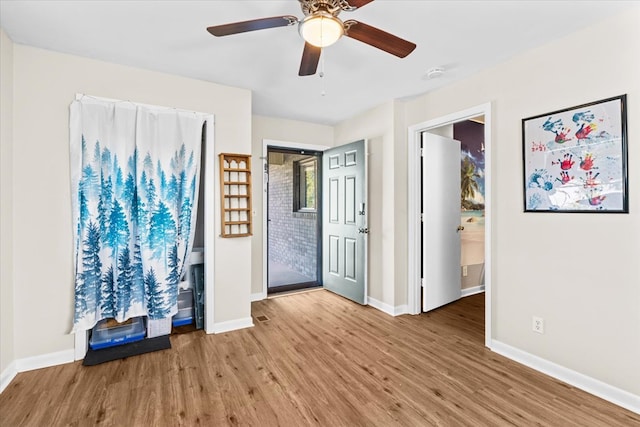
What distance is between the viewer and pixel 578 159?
2.13 metres

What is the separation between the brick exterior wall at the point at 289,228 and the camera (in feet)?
16.4

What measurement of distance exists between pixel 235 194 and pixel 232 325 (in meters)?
1.35

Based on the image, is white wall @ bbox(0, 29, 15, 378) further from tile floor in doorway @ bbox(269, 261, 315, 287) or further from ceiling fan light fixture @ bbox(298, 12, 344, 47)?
tile floor in doorway @ bbox(269, 261, 315, 287)

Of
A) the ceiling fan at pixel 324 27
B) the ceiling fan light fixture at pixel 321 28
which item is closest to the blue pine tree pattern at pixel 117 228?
the ceiling fan at pixel 324 27

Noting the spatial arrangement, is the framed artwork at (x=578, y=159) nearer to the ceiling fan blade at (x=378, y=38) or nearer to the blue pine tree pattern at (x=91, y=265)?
the ceiling fan blade at (x=378, y=38)

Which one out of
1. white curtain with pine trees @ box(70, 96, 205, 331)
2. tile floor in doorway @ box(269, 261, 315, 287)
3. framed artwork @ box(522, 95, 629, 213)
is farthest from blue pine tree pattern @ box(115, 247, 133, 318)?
framed artwork @ box(522, 95, 629, 213)

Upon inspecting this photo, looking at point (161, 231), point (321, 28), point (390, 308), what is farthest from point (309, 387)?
point (321, 28)

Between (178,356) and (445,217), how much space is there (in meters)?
3.20

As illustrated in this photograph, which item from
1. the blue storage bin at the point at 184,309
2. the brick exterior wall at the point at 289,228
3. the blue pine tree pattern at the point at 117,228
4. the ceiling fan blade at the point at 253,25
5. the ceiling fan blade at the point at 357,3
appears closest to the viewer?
the ceiling fan blade at the point at 357,3

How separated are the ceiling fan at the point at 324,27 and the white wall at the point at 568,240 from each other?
137cm

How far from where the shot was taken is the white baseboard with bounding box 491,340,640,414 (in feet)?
6.23

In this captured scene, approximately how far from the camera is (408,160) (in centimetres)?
352

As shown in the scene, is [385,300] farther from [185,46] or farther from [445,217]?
[185,46]

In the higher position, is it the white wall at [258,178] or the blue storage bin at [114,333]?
the white wall at [258,178]
